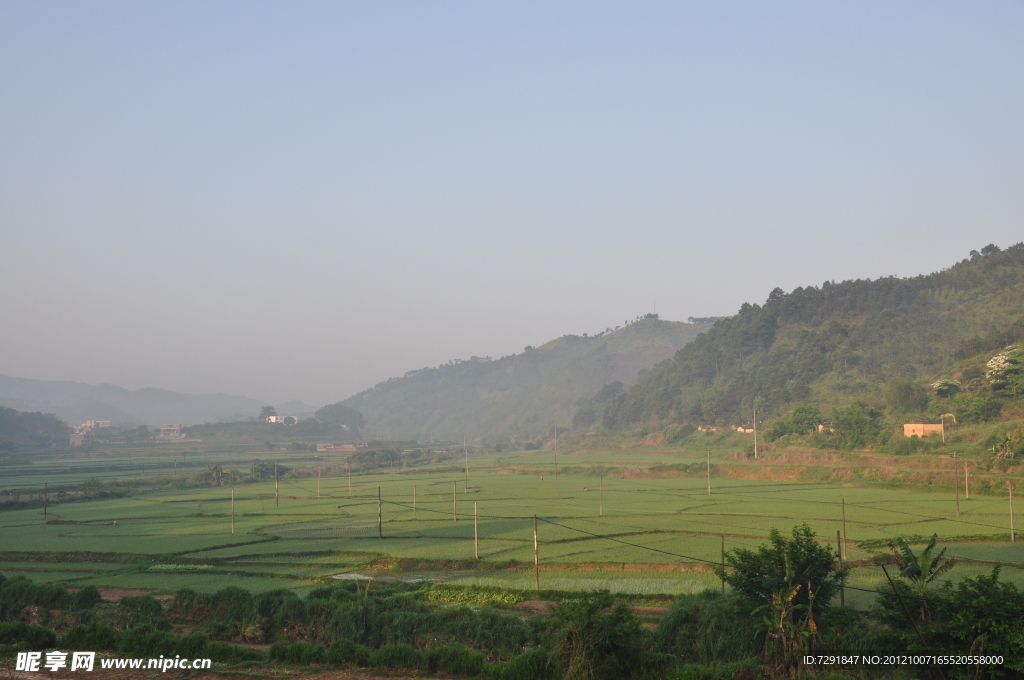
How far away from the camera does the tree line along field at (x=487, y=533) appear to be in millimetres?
22266

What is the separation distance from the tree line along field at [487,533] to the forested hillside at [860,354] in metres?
21.6

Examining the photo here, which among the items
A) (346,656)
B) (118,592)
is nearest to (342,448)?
(118,592)

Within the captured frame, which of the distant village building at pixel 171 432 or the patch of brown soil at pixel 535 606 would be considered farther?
the distant village building at pixel 171 432

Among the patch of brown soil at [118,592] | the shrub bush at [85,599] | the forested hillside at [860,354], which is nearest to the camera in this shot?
the shrub bush at [85,599]

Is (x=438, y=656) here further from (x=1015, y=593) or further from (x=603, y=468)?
(x=603, y=468)

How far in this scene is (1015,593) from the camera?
1160 centimetres

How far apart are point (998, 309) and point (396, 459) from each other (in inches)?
2693

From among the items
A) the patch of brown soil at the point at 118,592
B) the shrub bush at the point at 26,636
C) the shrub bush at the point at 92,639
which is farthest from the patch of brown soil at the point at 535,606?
the patch of brown soil at the point at 118,592

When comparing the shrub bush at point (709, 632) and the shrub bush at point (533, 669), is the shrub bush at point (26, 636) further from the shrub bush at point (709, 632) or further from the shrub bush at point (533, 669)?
the shrub bush at point (709, 632)

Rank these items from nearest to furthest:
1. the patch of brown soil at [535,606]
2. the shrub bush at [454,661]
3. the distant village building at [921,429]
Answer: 1. the shrub bush at [454,661]
2. the patch of brown soil at [535,606]
3. the distant village building at [921,429]

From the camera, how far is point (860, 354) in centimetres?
8681

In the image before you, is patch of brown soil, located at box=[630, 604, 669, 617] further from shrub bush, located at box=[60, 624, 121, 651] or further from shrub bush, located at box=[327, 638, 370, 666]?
shrub bush, located at box=[60, 624, 121, 651]

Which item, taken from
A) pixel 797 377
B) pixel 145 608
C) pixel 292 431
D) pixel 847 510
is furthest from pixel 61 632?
pixel 292 431

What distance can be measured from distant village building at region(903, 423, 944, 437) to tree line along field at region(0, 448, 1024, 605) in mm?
12417
